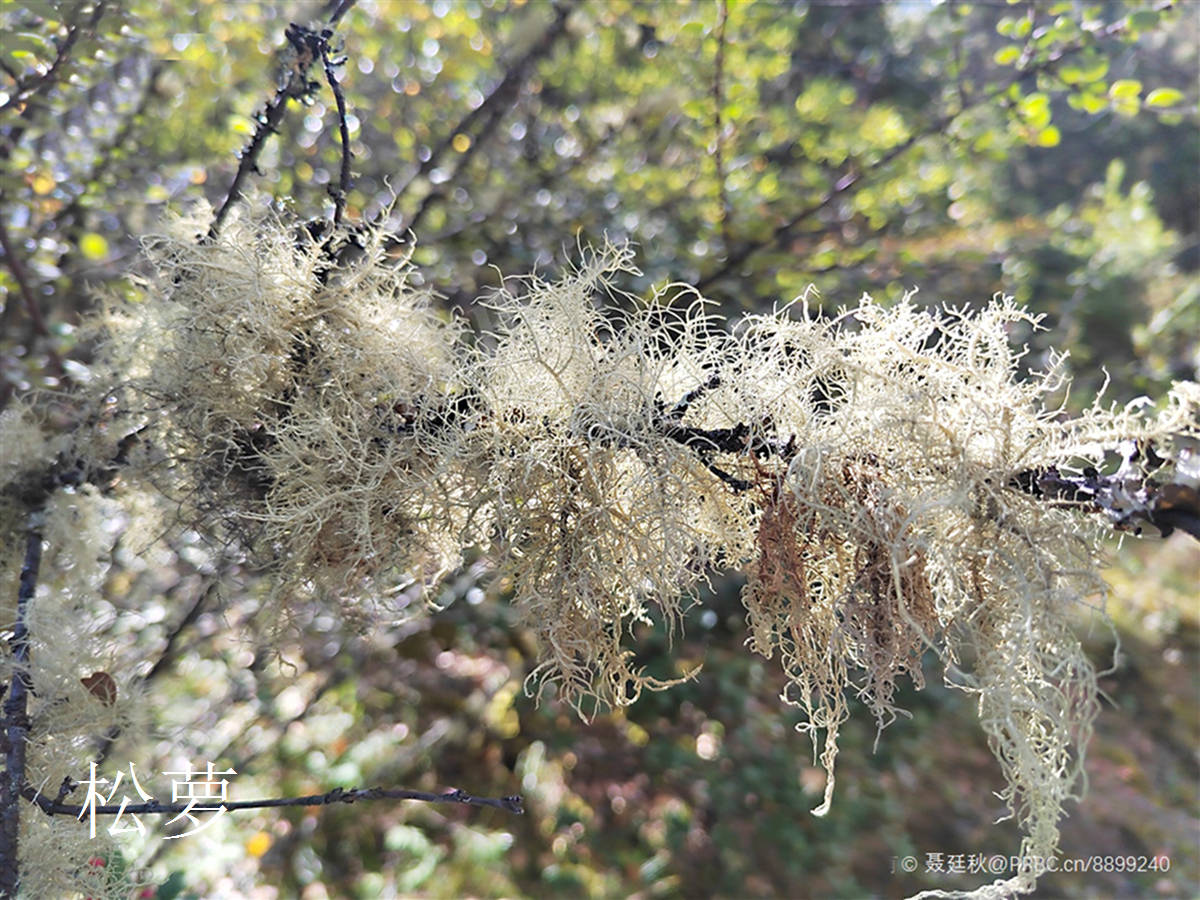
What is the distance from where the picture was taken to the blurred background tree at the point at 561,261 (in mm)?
1213

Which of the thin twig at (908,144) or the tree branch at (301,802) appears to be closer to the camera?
the tree branch at (301,802)

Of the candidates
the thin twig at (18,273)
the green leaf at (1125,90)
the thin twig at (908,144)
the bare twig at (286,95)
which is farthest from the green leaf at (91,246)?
the green leaf at (1125,90)

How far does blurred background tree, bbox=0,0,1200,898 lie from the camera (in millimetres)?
1213

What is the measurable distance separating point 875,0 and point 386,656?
155cm

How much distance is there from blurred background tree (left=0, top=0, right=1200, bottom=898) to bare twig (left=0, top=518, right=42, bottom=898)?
384mm

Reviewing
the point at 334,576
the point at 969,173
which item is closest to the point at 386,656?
the point at 334,576

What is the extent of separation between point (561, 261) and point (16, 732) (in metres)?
1.00

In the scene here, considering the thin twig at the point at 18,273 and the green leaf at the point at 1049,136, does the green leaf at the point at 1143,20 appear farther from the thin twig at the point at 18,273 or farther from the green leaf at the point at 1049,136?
the thin twig at the point at 18,273

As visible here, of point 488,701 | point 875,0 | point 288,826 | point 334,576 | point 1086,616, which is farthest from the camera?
point 1086,616

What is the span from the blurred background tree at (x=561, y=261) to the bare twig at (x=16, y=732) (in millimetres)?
384

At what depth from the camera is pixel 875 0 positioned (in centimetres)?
129

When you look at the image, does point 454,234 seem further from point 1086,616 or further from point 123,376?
point 1086,616

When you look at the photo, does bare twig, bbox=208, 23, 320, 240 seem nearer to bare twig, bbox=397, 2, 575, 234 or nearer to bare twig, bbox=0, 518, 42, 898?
bare twig, bbox=0, 518, 42, 898

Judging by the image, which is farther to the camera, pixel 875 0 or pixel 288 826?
pixel 288 826
